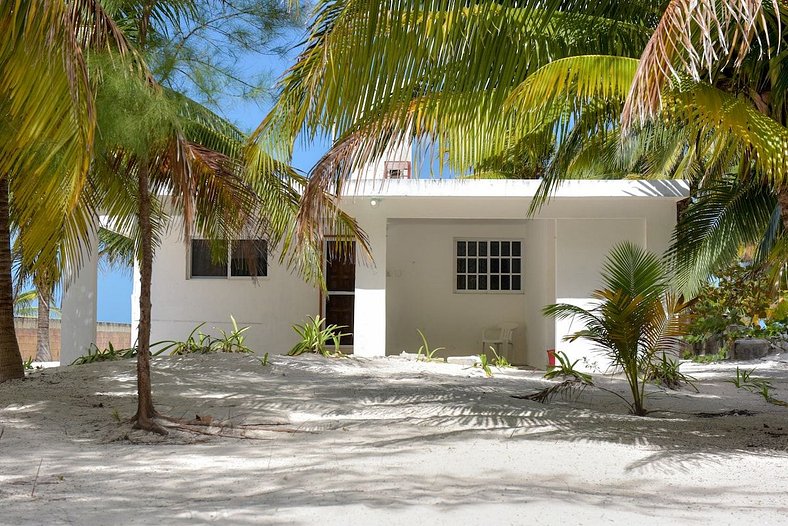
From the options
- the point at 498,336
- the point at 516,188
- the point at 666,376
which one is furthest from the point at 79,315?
the point at 666,376

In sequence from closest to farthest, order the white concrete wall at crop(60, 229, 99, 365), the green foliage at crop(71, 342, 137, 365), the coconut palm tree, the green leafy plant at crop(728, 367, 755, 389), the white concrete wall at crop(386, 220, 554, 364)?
1. the coconut palm tree
2. the green leafy plant at crop(728, 367, 755, 389)
3. the green foliage at crop(71, 342, 137, 365)
4. the white concrete wall at crop(60, 229, 99, 365)
5. the white concrete wall at crop(386, 220, 554, 364)

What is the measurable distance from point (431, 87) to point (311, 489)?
315cm

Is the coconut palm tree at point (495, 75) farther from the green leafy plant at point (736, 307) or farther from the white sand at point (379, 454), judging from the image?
the green leafy plant at point (736, 307)

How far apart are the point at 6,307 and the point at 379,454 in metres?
5.46

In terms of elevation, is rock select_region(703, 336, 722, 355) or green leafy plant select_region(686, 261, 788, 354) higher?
green leafy plant select_region(686, 261, 788, 354)

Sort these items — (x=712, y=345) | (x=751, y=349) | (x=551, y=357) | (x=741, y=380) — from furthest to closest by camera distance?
(x=712, y=345) → (x=751, y=349) → (x=551, y=357) → (x=741, y=380)

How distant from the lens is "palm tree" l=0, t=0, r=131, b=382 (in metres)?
5.26

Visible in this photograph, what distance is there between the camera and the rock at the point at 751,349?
1436 cm

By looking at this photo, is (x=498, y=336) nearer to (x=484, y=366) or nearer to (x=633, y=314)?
(x=484, y=366)

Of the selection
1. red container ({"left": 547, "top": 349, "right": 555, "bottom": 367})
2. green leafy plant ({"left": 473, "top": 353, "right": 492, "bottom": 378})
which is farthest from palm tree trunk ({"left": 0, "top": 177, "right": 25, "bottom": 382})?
red container ({"left": 547, "top": 349, "right": 555, "bottom": 367})

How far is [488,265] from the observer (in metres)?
16.3

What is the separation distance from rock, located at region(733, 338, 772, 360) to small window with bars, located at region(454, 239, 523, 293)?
4.09m

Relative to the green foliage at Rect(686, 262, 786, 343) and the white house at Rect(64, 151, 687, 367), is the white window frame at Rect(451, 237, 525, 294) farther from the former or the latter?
the green foliage at Rect(686, 262, 786, 343)

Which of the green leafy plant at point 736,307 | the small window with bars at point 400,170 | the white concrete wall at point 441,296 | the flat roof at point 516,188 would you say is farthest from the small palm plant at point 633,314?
the white concrete wall at point 441,296
